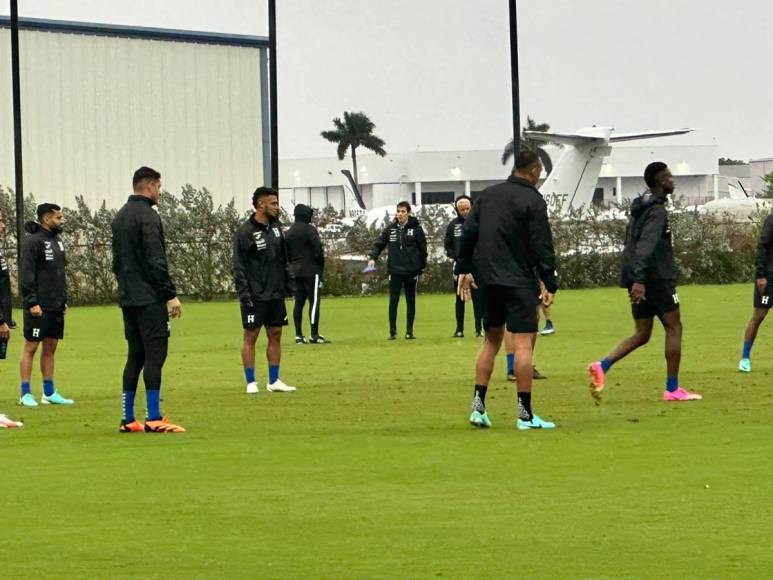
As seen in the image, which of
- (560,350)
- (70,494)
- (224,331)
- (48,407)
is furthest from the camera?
(224,331)

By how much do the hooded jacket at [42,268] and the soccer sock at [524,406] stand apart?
4.92 meters

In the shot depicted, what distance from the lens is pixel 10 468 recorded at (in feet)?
34.9

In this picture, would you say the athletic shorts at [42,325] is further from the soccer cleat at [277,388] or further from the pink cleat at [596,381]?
the pink cleat at [596,381]

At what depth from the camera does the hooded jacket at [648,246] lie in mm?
13664

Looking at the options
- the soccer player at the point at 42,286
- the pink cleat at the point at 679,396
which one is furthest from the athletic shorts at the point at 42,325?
the pink cleat at the point at 679,396

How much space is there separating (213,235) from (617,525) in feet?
109

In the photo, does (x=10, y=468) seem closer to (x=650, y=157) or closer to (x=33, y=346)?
(x=33, y=346)

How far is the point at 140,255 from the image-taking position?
40.9ft

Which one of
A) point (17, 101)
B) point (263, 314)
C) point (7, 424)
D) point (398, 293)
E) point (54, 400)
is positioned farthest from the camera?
point (17, 101)

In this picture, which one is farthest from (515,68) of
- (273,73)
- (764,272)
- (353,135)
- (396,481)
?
(353,135)

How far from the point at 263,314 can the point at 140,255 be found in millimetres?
3347

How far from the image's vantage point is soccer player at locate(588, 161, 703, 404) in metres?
13.7

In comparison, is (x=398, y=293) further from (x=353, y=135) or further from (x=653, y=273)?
(x=353, y=135)

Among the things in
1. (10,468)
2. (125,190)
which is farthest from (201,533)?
(125,190)
